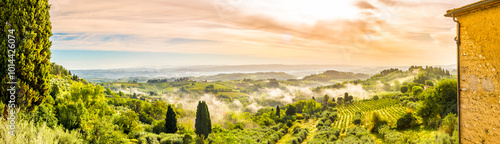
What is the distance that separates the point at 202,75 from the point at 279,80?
4922 centimetres

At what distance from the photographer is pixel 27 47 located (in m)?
8.46

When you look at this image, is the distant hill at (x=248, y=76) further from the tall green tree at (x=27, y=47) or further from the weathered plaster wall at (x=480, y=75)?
the weathered plaster wall at (x=480, y=75)

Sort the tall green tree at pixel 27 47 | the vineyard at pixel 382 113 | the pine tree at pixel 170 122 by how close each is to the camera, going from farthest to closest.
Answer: the vineyard at pixel 382 113 < the pine tree at pixel 170 122 < the tall green tree at pixel 27 47

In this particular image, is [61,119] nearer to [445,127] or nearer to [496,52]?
[496,52]

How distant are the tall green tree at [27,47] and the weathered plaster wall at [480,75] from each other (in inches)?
499

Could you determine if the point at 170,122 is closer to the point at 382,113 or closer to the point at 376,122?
the point at 376,122

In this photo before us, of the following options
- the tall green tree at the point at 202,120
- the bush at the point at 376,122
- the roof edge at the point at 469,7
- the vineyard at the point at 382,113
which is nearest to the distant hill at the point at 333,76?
the vineyard at the point at 382,113

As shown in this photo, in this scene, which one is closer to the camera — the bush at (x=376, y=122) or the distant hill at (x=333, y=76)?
the bush at (x=376, y=122)

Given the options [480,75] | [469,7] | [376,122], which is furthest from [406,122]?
[469,7]

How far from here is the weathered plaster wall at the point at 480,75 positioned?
14.3ft

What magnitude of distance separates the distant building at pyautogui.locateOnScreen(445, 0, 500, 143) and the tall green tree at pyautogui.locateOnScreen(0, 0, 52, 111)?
1261 cm

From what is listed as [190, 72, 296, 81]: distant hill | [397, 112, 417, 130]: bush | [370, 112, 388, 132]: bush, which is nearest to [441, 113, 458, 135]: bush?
[397, 112, 417, 130]: bush

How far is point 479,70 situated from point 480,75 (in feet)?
0.32

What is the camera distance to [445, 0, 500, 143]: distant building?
4.36m
